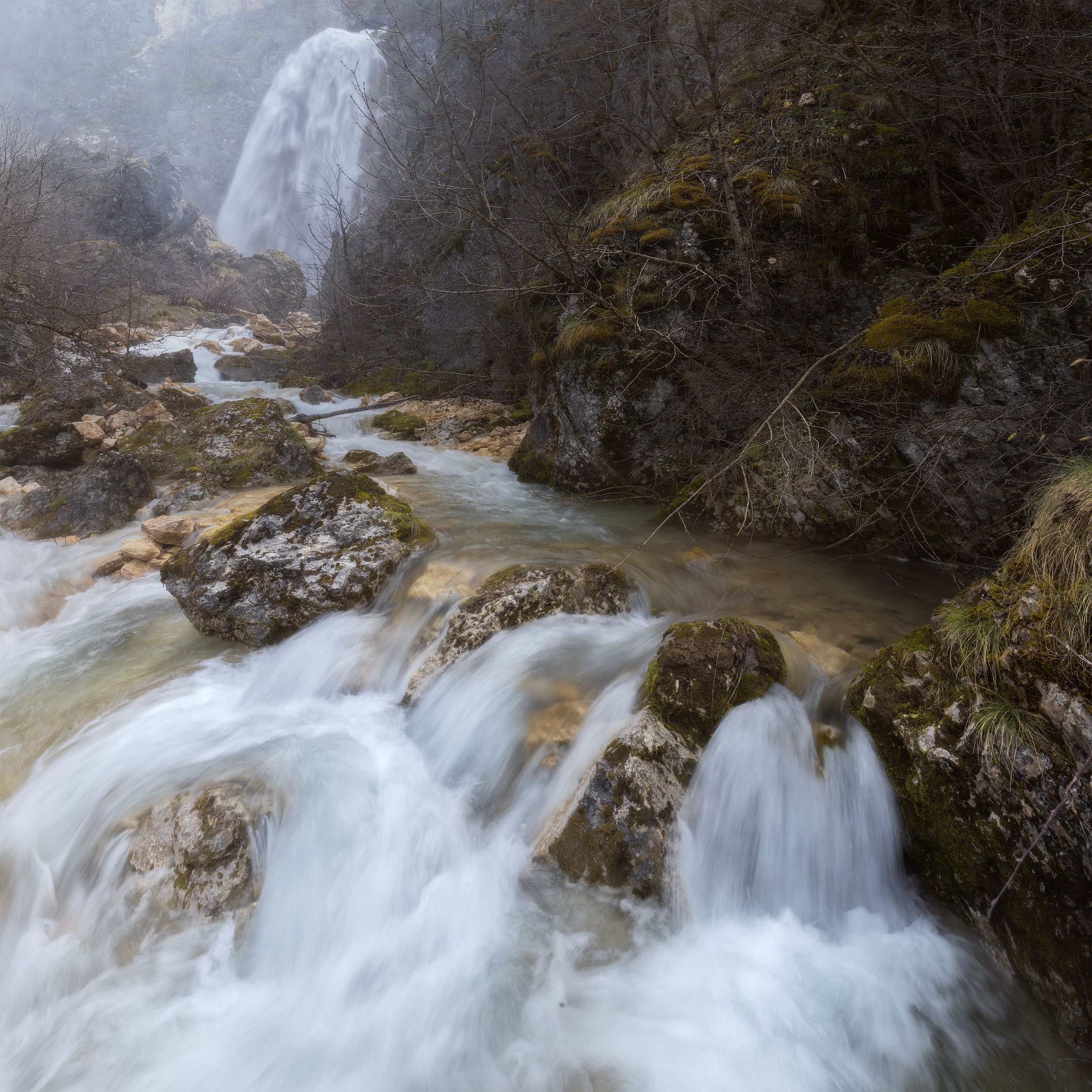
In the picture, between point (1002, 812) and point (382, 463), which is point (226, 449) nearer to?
point (382, 463)

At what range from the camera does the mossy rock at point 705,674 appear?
116 inches

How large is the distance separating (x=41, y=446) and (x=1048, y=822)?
10.2 meters

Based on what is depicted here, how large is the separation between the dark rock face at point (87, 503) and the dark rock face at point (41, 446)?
3.15ft

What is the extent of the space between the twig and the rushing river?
1.76ft

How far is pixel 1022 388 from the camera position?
12.5 feet

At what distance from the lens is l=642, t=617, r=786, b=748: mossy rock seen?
9.68 feet

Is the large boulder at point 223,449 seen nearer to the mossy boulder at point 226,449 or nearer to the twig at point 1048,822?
the mossy boulder at point 226,449

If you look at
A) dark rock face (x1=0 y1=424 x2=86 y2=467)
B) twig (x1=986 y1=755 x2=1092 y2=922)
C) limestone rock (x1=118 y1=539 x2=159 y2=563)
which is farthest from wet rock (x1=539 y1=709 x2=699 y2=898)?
dark rock face (x1=0 y1=424 x2=86 y2=467)

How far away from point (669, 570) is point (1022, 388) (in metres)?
2.79

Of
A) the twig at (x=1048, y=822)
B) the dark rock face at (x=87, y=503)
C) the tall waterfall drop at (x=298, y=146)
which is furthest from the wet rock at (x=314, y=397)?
the tall waterfall drop at (x=298, y=146)

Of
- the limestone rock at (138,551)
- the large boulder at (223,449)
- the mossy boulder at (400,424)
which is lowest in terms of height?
the limestone rock at (138,551)

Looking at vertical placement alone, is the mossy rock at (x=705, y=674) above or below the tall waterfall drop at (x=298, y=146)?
below

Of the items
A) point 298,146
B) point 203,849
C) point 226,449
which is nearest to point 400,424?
point 226,449

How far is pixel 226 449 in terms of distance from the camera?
7242 millimetres
